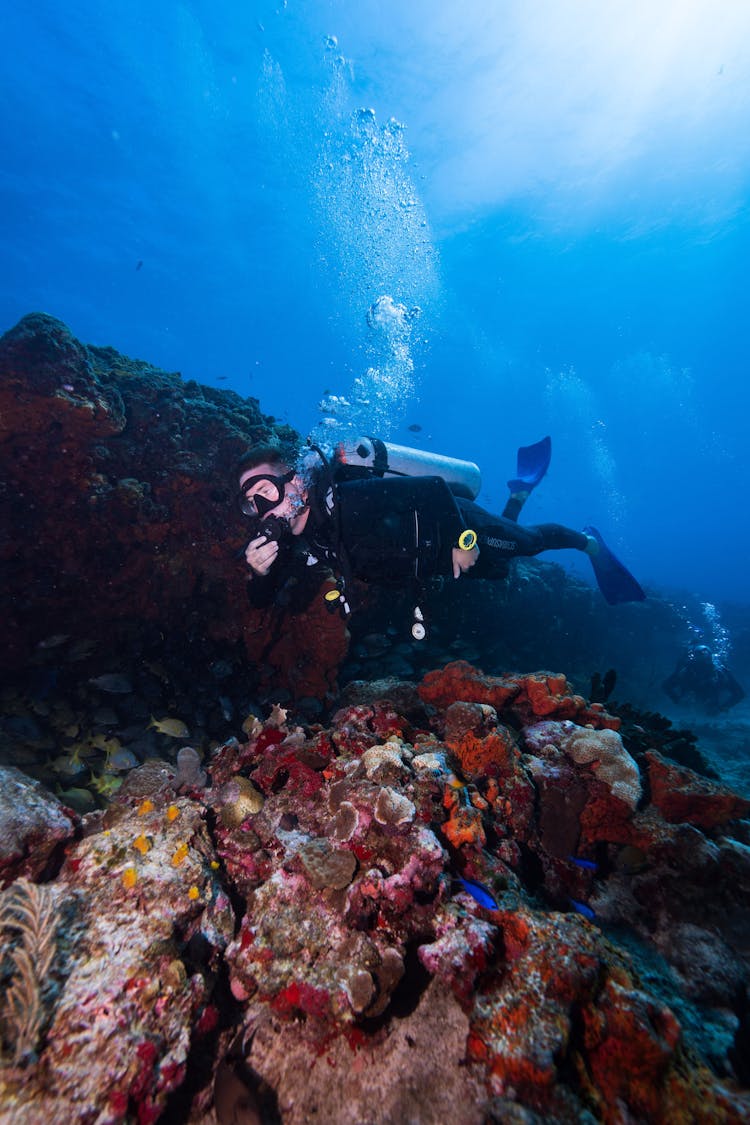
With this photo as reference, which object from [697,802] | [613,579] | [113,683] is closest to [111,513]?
[113,683]

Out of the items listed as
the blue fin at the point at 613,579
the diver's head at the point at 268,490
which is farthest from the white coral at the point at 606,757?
the blue fin at the point at 613,579

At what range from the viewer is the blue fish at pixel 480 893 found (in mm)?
2547

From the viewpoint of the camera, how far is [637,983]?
A: 2062 millimetres

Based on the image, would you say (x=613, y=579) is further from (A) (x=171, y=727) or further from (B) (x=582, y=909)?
(A) (x=171, y=727)

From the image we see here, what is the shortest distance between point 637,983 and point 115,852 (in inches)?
118

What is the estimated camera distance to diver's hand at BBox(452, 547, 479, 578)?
232 inches

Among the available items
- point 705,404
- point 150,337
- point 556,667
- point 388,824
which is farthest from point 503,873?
point 705,404

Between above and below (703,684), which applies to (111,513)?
below

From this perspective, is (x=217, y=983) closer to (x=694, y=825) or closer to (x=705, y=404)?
(x=694, y=825)

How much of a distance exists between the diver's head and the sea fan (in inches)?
145

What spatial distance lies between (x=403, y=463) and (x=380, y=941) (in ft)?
19.7

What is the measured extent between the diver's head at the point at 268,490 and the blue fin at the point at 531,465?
21.9 ft

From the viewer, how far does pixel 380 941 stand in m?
2.49

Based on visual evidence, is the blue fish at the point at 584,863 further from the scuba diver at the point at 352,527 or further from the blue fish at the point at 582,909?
the scuba diver at the point at 352,527
